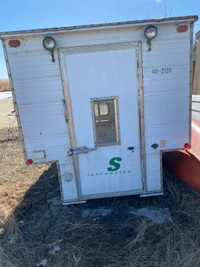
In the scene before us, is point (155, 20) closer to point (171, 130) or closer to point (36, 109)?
point (171, 130)

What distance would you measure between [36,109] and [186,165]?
9.59 feet

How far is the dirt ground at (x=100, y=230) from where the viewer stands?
257 cm

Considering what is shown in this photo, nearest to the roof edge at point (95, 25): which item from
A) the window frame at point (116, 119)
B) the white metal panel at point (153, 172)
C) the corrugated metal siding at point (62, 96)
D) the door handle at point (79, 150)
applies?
the corrugated metal siding at point (62, 96)

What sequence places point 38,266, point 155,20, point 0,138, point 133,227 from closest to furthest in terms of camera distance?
point 38,266, point 155,20, point 133,227, point 0,138

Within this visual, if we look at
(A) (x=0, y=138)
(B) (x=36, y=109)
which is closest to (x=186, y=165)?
(B) (x=36, y=109)

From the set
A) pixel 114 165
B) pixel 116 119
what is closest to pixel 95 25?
pixel 116 119

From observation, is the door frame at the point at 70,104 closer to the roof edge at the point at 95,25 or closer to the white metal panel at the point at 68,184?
the white metal panel at the point at 68,184

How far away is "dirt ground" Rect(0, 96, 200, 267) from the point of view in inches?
101

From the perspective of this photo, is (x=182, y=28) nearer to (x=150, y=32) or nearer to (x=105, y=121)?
(x=150, y=32)

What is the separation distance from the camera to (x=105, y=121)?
3.28 meters

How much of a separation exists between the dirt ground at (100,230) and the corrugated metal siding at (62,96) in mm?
737

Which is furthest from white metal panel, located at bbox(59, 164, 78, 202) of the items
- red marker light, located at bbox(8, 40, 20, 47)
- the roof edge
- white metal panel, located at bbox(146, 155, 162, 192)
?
the roof edge

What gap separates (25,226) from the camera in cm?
335

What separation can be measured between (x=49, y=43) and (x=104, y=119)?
55.1 inches
